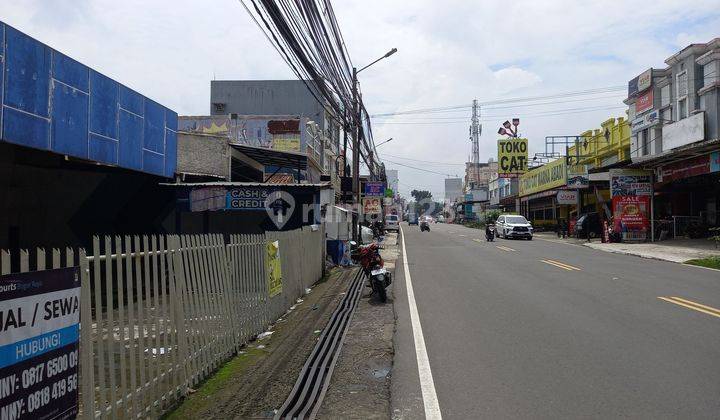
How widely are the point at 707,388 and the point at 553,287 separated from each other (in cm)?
762

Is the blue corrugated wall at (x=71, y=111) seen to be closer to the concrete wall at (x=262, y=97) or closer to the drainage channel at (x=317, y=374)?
the drainage channel at (x=317, y=374)

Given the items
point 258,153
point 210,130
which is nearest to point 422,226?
point 210,130

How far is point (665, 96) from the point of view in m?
31.6

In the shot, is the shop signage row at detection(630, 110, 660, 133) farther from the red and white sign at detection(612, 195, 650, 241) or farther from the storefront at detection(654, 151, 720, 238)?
the red and white sign at detection(612, 195, 650, 241)

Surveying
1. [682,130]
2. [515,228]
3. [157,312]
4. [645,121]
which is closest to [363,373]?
[157,312]

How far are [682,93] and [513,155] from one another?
71.1 ft

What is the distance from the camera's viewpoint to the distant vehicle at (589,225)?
3738 cm

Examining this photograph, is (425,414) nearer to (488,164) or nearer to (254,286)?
(254,286)

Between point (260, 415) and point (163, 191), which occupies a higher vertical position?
point (163, 191)

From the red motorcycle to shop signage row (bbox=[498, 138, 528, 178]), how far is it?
1594 inches

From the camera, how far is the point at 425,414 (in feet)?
16.7

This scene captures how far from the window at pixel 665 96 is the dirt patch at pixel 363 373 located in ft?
90.9

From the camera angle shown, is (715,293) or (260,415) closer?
(260,415)

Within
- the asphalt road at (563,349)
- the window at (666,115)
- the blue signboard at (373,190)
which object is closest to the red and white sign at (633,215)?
the window at (666,115)
